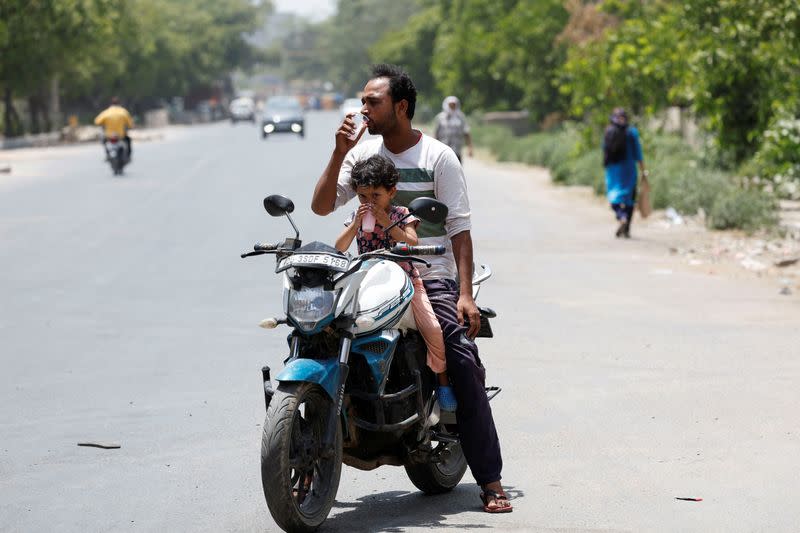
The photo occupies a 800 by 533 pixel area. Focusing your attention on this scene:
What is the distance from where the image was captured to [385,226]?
5.78m

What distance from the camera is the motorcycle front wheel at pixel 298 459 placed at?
17.3ft

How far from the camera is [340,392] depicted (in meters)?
5.49

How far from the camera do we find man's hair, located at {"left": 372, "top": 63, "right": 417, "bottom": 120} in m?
5.95

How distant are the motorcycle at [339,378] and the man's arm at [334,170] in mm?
168

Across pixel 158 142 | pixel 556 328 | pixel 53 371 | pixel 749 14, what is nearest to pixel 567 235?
pixel 749 14

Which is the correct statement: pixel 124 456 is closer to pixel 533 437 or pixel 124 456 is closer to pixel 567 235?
pixel 533 437

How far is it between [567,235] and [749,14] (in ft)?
12.1

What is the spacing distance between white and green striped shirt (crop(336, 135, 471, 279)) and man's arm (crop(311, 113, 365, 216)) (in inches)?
3.5

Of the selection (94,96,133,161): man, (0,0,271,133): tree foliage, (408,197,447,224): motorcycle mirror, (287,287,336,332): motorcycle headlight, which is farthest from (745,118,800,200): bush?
(0,0,271,133): tree foliage

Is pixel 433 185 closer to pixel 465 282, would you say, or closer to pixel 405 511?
pixel 465 282

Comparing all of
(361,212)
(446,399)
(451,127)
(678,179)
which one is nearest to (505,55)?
(451,127)

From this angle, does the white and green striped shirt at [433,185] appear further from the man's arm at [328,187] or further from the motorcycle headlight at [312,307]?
the motorcycle headlight at [312,307]

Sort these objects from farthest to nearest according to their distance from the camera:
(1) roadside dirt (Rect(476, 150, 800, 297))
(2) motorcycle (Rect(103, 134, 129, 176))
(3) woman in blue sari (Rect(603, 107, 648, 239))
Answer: (2) motorcycle (Rect(103, 134, 129, 176)) → (3) woman in blue sari (Rect(603, 107, 648, 239)) → (1) roadside dirt (Rect(476, 150, 800, 297))

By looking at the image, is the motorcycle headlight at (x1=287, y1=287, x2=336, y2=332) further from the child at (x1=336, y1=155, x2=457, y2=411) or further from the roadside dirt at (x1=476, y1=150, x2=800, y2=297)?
the roadside dirt at (x1=476, y1=150, x2=800, y2=297)
